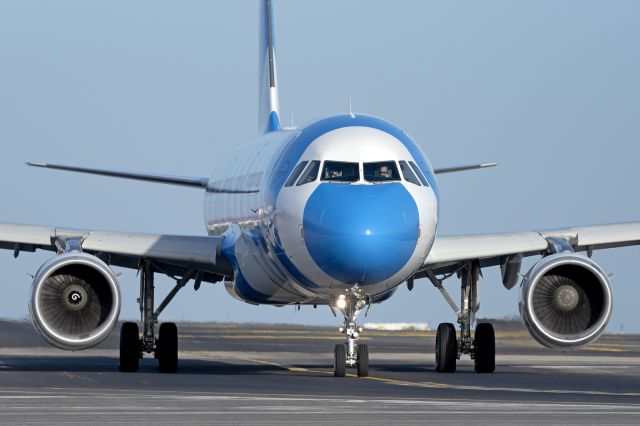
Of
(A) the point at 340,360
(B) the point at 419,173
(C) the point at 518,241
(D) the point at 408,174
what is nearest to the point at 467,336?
(C) the point at 518,241

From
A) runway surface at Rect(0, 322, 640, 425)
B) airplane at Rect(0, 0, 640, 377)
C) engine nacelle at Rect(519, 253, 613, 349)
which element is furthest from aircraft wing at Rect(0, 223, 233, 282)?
engine nacelle at Rect(519, 253, 613, 349)

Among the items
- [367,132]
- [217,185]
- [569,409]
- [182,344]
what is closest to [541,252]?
[367,132]

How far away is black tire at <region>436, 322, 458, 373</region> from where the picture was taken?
2827 centimetres

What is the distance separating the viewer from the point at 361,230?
22547 millimetres

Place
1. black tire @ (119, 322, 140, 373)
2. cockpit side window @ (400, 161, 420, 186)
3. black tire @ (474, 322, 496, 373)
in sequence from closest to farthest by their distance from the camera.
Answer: cockpit side window @ (400, 161, 420, 186), black tire @ (119, 322, 140, 373), black tire @ (474, 322, 496, 373)

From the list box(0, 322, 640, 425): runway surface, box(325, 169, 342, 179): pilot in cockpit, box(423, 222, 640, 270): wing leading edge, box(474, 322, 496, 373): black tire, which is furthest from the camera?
box(474, 322, 496, 373): black tire

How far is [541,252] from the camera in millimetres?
27953

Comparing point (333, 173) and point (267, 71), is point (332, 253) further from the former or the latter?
point (267, 71)

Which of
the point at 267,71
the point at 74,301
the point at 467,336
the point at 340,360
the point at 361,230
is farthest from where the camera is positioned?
the point at 267,71

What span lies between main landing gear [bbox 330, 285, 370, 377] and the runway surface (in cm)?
35

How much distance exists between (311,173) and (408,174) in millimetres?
1373

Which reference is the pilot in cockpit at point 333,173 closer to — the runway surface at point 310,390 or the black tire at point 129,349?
the runway surface at point 310,390

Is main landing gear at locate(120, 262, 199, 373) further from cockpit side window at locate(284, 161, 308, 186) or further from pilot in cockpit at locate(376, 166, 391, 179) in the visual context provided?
pilot in cockpit at locate(376, 166, 391, 179)

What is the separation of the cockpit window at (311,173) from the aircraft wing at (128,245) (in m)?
4.42
